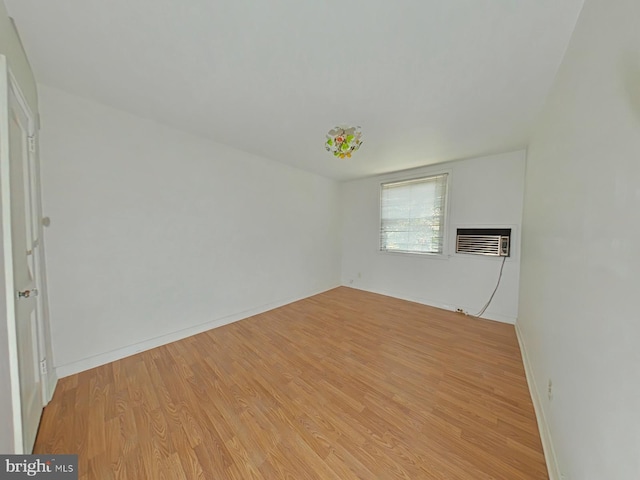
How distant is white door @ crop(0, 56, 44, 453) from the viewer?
41.0 inches

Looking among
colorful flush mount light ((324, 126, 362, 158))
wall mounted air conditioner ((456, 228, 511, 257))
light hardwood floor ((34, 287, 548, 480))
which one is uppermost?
colorful flush mount light ((324, 126, 362, 158))

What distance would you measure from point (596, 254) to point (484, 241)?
9.03 ft

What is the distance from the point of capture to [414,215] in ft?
13.1

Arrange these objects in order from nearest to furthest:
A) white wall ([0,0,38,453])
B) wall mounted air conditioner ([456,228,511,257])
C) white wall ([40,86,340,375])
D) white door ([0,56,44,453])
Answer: white wall ([0,0,38,453]), white door ([0,56,44,453]), white wall ([40,86,340,375]), wall mounted air conditioner ([456,228,511,257])

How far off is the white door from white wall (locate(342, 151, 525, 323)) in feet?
14.2

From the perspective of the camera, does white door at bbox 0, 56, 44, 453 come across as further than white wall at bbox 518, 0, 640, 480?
Yes

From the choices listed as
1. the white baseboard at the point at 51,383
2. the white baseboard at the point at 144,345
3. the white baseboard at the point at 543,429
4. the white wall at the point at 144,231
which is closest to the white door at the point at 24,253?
the white baseboard at the point at 51,383

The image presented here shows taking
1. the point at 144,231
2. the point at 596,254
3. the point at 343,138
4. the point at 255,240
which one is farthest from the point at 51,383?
the point at 596,254

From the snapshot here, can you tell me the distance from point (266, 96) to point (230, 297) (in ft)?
8.23

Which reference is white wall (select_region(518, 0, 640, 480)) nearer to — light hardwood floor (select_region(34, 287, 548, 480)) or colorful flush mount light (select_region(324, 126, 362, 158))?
light hardwood floor (select_region(34, 287, 548, 480))

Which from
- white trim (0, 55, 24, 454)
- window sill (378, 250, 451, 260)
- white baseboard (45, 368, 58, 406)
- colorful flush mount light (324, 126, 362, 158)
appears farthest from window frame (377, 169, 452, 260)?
white baseboard (45, 368, 58, 406)

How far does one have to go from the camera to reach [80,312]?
6.51ft

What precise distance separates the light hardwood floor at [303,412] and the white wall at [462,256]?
0.85 meters

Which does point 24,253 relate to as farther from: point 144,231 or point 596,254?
point 596,254
